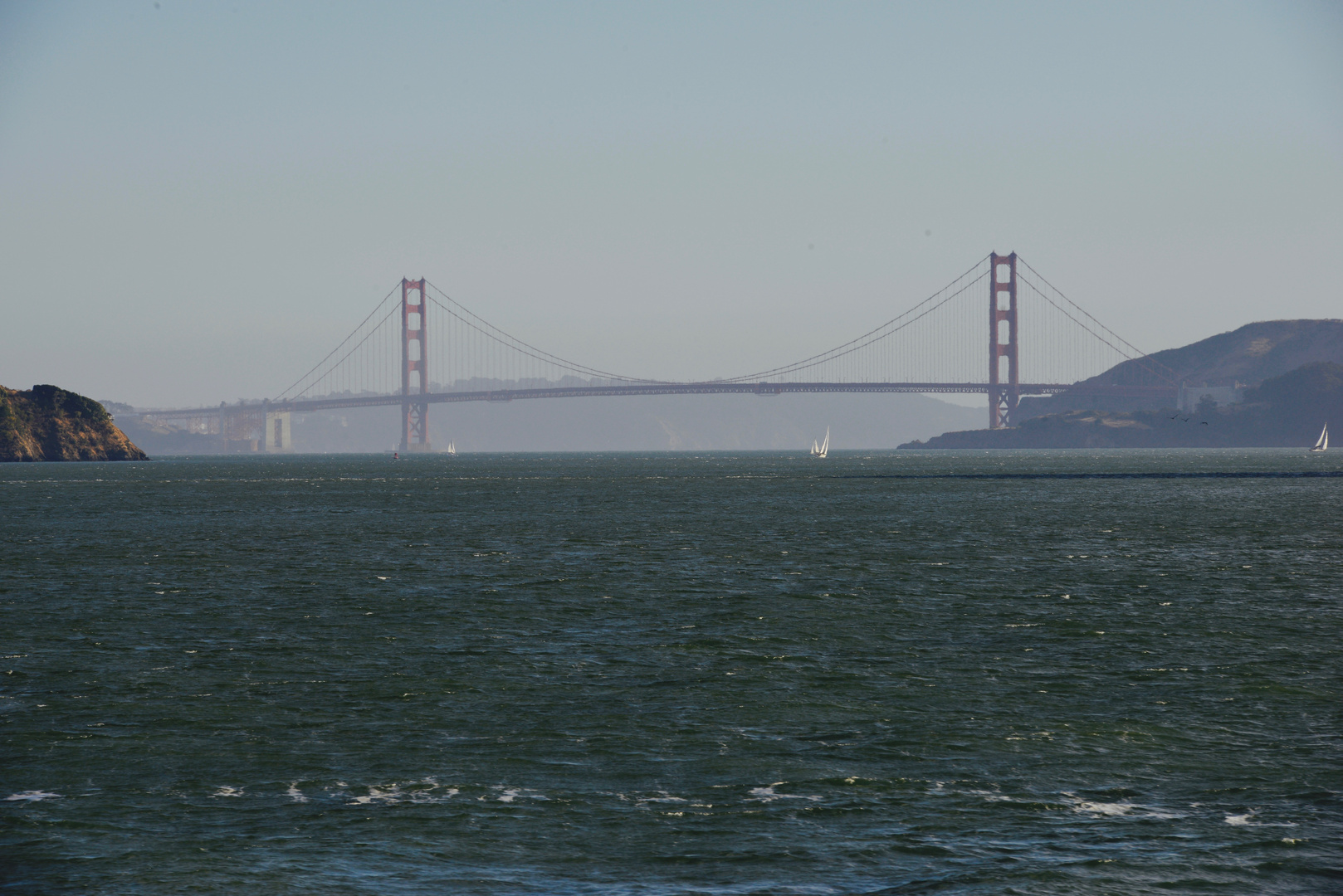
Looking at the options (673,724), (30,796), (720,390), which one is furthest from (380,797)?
(720,390)

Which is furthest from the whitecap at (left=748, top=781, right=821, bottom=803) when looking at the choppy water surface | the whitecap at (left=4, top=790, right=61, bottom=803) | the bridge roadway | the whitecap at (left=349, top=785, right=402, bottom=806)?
the bridge roadway

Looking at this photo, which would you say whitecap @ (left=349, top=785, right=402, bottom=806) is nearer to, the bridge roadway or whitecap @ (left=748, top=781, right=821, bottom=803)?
whitecap @ (left=748, top=781, right=821, bottom=803)

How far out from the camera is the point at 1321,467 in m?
126

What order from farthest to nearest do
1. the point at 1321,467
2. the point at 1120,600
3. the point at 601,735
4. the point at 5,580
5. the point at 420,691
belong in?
the point at 1321,467 → the point at 5,580 → the point at 1120,600 → the point at 420,691 → the point at 601,735

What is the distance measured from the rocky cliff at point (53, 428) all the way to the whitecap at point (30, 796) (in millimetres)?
168423

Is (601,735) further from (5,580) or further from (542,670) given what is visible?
(5,580)

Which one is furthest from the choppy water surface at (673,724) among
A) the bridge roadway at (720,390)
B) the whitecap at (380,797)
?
the bridge roadway at (720,390)

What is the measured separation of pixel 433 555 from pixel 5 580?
11.5 m

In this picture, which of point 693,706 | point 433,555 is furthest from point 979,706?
point 433,555

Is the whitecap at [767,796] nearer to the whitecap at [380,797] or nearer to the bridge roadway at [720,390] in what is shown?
the whitecap at [380,797]

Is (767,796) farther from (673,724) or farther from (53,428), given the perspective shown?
(53,428)

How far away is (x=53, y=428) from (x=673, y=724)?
174856 mm

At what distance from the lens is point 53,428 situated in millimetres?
170375

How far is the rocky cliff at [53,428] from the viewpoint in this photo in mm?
165000
